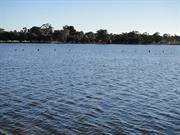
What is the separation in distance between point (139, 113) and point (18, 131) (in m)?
9.76

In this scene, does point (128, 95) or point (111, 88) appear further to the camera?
point (111, 88)

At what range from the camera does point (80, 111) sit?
81.3 feet

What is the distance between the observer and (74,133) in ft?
63.5

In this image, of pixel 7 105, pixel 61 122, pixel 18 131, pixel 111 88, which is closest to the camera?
pixel 18 131

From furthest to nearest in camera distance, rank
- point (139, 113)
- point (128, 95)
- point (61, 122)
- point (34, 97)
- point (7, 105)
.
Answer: point (128, 95) → point (34, 97) → point (7, 105) → point (139, 113) → point (61, 122)

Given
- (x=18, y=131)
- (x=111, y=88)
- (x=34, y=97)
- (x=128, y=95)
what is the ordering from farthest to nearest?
1. (x=111, y=88)
2. (x=128, y=95)
3. (x=34, y=97)
4. (x=18, y=131)

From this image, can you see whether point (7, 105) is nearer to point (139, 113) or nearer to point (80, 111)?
point (80, 111)

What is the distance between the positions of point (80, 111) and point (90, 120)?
8.98 ft

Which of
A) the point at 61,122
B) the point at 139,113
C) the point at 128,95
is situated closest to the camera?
the point at 61,122

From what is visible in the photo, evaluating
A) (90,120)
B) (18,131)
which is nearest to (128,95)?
(90,120)

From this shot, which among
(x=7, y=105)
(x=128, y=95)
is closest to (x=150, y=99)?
(x=128, y=95)

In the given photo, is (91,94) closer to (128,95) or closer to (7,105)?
(128,95)

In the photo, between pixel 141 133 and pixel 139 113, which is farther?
pixel 139 113

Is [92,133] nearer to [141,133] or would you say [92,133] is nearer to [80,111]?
[141,133]
